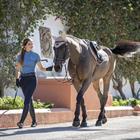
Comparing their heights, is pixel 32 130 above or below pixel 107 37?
below

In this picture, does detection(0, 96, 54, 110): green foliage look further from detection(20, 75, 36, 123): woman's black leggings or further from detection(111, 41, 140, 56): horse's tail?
detection(111, 41, 140, 56): horse's tail

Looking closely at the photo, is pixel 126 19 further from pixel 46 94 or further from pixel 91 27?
pixel 46 94

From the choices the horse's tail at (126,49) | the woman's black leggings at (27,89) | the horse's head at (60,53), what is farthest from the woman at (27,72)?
the horse's tail at (126,49)

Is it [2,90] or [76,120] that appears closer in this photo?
[76,120]

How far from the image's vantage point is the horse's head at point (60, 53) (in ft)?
41.8

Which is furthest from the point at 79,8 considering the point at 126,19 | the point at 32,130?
the point at 32,130

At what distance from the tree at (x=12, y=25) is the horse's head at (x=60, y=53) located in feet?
15.2

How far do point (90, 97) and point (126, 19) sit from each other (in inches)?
183

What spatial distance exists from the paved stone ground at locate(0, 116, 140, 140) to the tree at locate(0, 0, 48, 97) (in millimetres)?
4033

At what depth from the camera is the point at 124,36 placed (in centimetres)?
2170

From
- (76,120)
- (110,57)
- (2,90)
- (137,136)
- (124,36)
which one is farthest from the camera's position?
(124,36)

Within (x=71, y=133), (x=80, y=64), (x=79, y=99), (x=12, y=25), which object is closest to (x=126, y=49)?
(x=80, y=64)

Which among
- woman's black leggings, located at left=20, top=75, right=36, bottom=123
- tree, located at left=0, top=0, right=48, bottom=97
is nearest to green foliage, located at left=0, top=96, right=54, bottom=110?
woman's black leggings, located at left=20, top=75, right=36, bottom=123

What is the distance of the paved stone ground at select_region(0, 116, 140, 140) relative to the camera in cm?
1141
